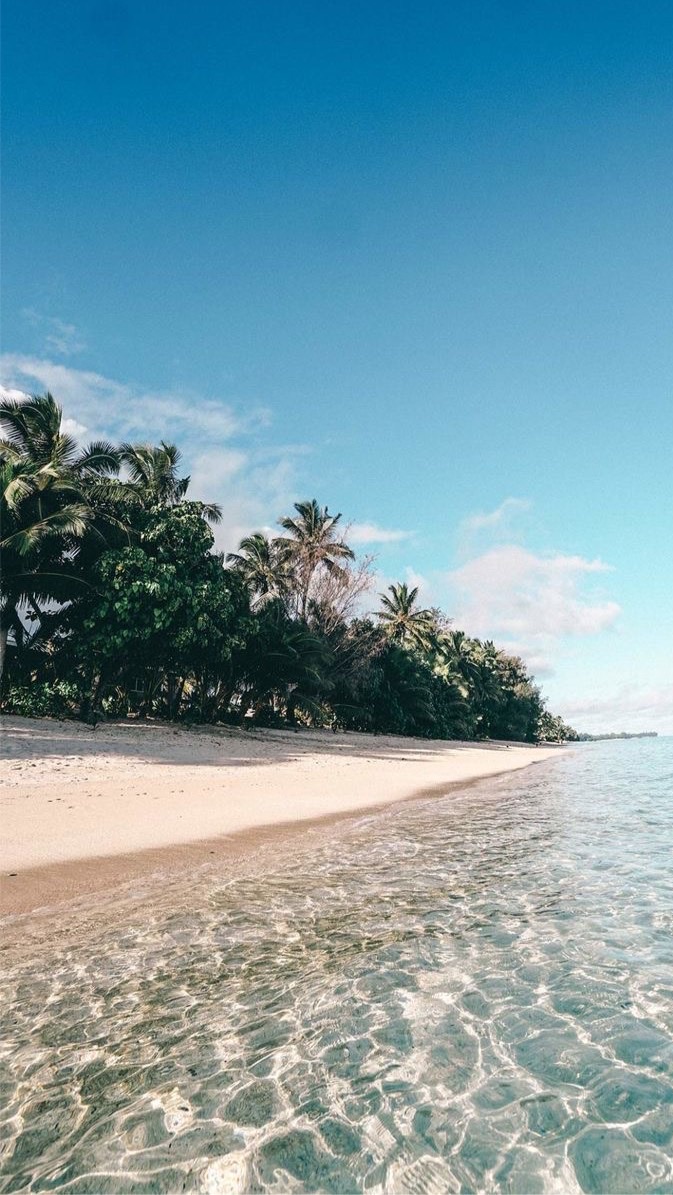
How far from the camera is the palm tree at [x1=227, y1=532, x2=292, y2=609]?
128 ft

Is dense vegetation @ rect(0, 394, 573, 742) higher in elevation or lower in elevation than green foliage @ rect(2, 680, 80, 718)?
higher

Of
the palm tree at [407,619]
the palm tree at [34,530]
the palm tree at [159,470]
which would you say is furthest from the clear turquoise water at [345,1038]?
the palm tree at [407,619]

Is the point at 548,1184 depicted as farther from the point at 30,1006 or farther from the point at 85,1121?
A: the point at 30,1006

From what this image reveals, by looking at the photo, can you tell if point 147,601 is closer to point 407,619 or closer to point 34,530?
point 34,530

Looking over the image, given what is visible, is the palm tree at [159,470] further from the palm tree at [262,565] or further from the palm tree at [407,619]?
the palm tree at [407,619]

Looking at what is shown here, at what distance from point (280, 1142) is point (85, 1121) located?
113 centimetres

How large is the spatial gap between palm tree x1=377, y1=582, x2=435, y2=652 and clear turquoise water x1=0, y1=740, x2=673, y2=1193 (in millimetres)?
48540

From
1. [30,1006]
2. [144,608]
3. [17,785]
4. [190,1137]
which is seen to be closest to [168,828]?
[17,785]

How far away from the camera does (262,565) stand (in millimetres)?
41750

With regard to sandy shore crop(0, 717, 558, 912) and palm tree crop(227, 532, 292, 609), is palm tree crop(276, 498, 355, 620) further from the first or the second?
sandy shore crop(0, 717, 558, 912)

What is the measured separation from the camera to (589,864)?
8.94 metres

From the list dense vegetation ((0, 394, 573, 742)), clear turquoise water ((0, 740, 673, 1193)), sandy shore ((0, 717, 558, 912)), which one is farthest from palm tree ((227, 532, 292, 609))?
clear turquoise water ((0, 740, 673, 1193))

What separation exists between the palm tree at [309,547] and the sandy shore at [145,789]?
12144 millimetres

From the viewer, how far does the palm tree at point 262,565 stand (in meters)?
38.9
